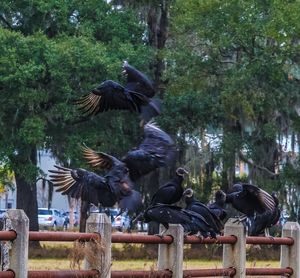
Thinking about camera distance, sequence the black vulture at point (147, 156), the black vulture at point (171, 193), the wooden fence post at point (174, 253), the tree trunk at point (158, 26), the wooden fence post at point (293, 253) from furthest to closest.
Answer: the tree trunk at point (158, 26) → the wooden fence post at point (293, 253) → the black vulture at point (171, 193) → the black vulture at point (147, 156) → the wooden fence post at point (174, 253)

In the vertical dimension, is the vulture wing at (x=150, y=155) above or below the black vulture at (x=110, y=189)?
above

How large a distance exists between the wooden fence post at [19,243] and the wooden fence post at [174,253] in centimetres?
269

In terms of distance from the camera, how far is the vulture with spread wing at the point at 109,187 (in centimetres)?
1269

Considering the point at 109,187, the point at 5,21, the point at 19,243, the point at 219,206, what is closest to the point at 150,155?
the point at 109,187

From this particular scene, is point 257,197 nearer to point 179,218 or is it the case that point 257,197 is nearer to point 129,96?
point 179,218

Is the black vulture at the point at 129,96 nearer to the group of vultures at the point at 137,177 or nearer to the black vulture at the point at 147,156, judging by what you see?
the group of vultures at the point at 137,177

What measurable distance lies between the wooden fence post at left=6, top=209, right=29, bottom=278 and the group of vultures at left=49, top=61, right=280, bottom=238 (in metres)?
2.15

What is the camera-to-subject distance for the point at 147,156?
13.0 metres

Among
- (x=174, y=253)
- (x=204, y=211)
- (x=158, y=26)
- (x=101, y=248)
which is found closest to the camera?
(x=101, y=248)

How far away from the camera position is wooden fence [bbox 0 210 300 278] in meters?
10.7

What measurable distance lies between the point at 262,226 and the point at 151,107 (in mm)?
3285

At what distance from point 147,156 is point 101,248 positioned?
1.69m

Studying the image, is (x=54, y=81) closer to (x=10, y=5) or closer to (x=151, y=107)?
(x=10, y=5)

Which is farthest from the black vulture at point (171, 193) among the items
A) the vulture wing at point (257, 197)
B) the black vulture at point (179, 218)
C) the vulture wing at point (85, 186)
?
the vulture wing at point (257, 197)
